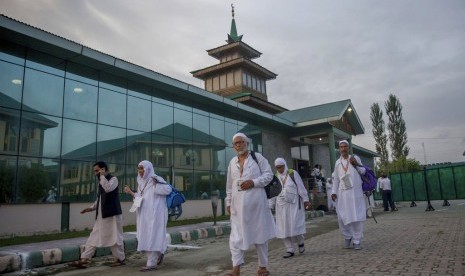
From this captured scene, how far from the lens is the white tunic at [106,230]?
20.8ft

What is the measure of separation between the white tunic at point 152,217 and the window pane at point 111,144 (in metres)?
8.61

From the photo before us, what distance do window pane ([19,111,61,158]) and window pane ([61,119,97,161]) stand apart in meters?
0.27

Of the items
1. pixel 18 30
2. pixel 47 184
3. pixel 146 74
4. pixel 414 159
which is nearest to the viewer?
pixel 18 30

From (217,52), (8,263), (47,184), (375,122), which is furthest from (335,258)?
(375,122)

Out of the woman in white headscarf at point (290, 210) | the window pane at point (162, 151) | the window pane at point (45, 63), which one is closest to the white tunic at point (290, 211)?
the woman in white headscarf at point (290, 210)

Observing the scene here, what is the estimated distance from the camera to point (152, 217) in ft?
20.0

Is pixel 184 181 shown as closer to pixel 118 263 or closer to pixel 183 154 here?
pixel 183 154

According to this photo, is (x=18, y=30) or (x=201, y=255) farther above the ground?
(x=18, y=30)

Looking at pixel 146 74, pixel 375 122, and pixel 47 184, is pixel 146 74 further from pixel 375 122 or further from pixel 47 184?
pixel 375 122

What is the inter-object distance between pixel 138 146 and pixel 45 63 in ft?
16.1

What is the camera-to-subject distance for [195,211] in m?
18.4

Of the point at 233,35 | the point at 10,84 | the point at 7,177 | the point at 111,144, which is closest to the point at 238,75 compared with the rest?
the point at 233,35

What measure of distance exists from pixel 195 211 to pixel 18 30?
436 inches

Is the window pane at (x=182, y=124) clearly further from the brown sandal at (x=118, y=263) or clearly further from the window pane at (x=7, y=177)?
the brown sandal at (x=118, y=263)
